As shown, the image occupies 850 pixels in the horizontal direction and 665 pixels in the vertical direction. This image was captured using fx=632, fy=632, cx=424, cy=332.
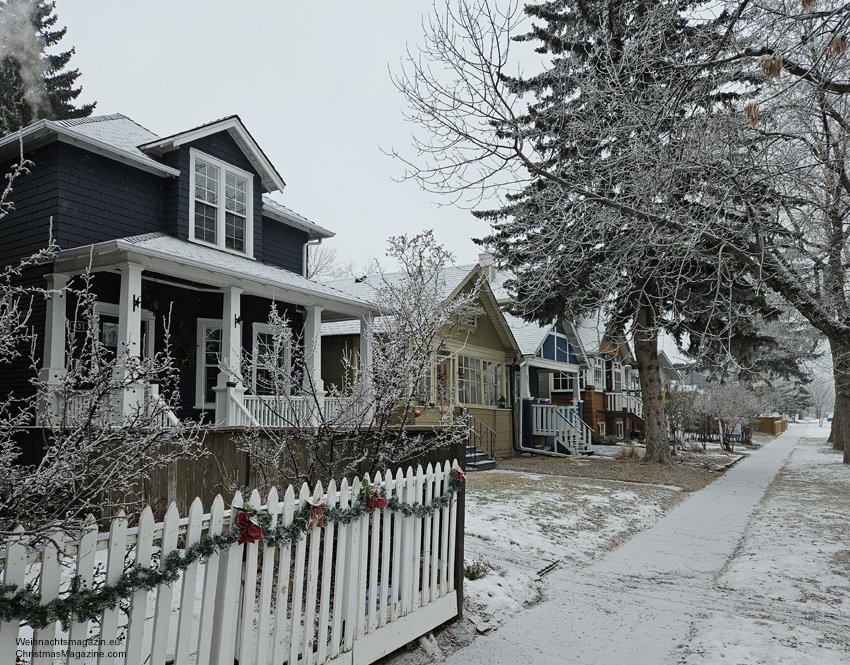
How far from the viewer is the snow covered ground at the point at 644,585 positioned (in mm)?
4449

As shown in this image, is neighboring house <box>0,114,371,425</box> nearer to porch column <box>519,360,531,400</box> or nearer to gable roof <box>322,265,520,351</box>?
gable roof <box>322,265,520,351</box>

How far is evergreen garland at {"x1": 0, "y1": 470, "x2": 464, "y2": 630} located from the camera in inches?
85.5

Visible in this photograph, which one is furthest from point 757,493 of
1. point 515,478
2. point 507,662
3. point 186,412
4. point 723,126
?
point 186,412

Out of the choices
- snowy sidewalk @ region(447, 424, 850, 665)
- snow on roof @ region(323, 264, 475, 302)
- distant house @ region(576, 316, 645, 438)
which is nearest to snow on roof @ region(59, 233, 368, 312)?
snow on roof @ region(323, 264, 475, 302)

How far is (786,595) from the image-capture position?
18.7ft

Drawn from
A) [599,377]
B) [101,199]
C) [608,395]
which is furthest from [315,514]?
[608,395]

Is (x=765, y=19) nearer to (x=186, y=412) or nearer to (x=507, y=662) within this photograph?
(x=507, y=662)

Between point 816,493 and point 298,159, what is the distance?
377 feet

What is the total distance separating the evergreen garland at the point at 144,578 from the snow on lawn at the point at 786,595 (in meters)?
2.68

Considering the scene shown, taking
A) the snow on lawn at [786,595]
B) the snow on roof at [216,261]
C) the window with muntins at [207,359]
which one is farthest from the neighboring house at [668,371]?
the window with muntins at [207,359]

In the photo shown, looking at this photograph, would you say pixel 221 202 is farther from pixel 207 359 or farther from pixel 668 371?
pixel 668 371

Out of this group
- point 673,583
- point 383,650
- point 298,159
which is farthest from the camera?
point 298,159

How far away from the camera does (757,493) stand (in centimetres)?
1320

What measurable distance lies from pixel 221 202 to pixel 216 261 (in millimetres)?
2544
